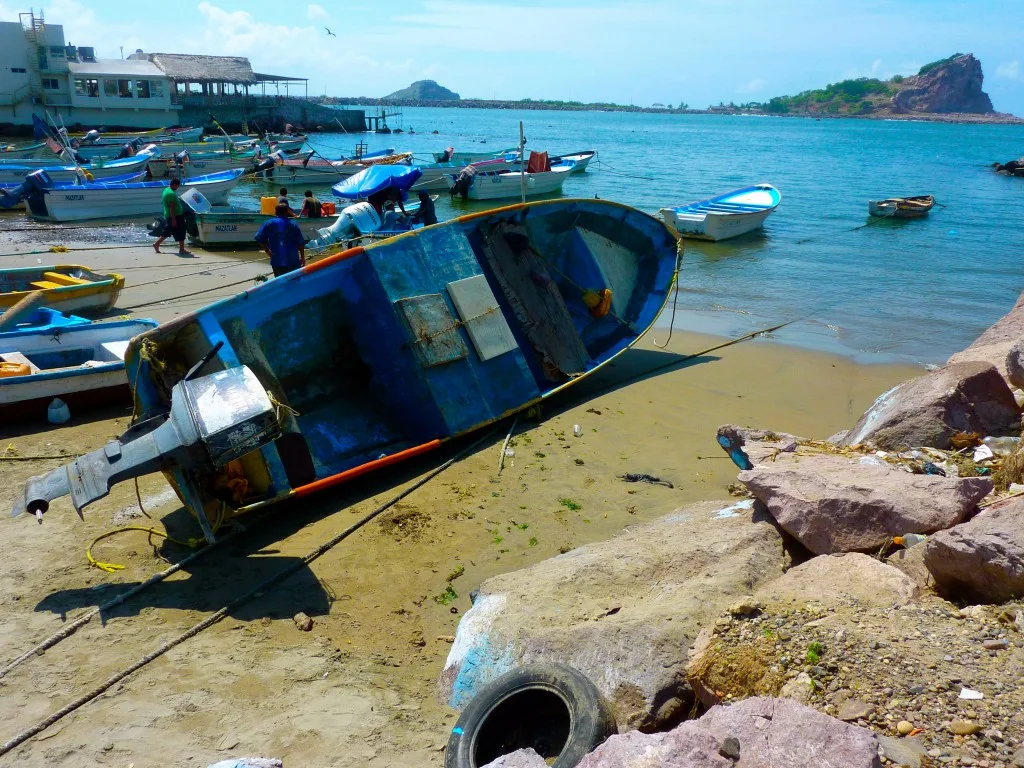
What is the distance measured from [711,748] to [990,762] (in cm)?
106

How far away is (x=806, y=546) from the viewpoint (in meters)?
A: 5.34

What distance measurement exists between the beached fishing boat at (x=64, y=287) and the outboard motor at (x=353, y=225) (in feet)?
12.7

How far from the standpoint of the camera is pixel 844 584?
453cm

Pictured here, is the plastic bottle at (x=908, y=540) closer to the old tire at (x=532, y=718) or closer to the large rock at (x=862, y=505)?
the large rock at (x=862, y=505)

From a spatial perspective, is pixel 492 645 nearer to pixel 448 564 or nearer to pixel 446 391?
pixel 448 564

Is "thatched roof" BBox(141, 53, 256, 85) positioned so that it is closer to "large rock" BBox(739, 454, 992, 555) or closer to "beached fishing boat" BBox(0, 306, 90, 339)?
"beached fishing boat" BBox(0, 306, 90, 339)

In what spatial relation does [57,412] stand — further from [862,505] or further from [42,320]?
[862,505]

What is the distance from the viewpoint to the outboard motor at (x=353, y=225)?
602 inches

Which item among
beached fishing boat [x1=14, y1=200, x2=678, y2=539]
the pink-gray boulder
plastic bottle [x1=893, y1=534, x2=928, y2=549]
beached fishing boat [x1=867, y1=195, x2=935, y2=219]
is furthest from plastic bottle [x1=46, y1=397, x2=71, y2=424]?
beached fishing boat [x1=867, y1=195, x2=935, y2=219]

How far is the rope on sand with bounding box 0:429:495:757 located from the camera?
444 cm

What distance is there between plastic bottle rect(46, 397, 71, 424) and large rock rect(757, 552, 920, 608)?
7.67 m

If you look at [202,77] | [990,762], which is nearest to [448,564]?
[990,762]

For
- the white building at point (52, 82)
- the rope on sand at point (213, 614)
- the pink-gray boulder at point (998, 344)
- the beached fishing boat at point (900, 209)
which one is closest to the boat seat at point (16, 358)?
the rope on sand at point (213, 614)

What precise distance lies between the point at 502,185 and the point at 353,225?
15910 millimetres
